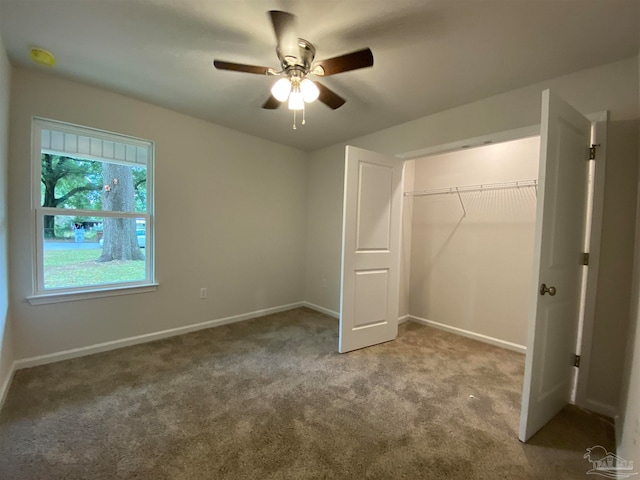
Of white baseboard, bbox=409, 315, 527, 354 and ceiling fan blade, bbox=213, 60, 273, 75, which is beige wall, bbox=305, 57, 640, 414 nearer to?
white baseboard, bbox=409, 315, 527, 354

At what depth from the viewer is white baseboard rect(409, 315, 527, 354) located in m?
2.92

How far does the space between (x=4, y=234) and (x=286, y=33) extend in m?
2.54

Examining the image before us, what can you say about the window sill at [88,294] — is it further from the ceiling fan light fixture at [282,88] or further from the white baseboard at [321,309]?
the ceiling fan light fixture at [282,88]

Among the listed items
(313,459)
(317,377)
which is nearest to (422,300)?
(317,377)

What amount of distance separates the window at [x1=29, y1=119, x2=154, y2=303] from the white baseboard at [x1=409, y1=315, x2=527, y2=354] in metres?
3.35

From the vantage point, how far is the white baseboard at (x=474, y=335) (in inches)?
115

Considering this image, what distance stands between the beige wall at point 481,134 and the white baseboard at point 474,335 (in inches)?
36.9

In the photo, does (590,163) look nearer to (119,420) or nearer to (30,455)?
(119,420)

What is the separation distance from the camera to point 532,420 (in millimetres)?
1684

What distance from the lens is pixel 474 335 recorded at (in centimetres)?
322

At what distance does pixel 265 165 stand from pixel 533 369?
349 cm

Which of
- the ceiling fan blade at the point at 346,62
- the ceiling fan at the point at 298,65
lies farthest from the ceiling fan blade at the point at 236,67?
the ceiling fan blade at the point at 346,62

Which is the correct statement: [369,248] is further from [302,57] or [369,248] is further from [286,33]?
[286,33]

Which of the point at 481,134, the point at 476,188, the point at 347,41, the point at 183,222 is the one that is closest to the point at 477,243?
the point at 476,188
